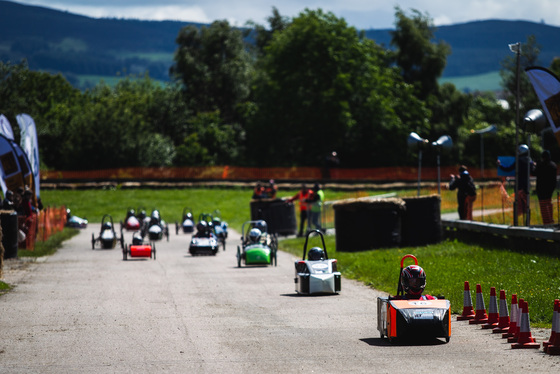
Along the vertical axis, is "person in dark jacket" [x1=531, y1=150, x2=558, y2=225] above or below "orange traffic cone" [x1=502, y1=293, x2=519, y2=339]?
above

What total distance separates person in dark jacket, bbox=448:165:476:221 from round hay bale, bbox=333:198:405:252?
2.12 meters

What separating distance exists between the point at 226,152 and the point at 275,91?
10576 mm

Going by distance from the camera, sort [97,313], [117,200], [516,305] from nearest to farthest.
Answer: [516,305]
[97,313]
[117,200]

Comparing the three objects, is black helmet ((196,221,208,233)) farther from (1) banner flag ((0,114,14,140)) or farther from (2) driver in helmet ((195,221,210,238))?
(1) banner flag ((0,114,14,140))

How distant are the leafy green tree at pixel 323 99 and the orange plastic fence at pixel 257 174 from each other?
6269 mm

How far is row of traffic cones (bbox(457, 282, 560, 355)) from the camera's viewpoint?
10.2 metres

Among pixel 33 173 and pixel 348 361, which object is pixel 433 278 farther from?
pixel 33 173

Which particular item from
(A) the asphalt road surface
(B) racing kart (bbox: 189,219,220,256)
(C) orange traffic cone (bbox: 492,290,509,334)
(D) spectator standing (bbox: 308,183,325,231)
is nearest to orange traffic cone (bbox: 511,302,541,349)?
(A) the asphalt road surface

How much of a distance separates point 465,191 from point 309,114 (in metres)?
45.4

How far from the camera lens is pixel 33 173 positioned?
3247 cm

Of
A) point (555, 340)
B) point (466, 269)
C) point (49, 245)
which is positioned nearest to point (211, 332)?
point (555, 340)

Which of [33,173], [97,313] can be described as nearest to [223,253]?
[33,173]

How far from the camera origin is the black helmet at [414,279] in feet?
39.3

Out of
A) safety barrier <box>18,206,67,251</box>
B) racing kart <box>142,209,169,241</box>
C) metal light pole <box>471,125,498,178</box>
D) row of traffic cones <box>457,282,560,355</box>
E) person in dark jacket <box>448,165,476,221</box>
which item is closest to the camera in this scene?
row of traffic cones <box>457,282,560,355</box>
